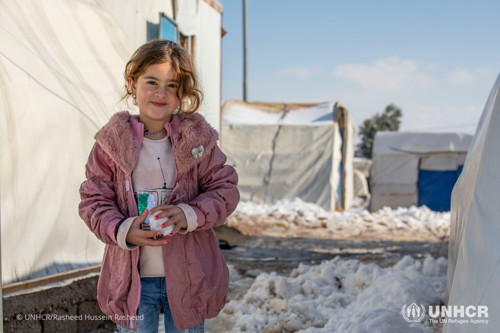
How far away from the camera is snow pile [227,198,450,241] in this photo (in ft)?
25.3

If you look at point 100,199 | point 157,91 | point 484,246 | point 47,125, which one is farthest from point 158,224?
point 47,125

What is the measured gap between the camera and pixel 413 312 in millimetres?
2375

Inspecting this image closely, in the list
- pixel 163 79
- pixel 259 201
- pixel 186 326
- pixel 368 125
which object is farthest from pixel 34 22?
pixel 368 125

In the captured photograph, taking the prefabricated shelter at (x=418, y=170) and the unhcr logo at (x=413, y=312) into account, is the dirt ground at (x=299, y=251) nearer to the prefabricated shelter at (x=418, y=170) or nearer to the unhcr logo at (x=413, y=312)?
the unhcr logo at (x=413, y=312)

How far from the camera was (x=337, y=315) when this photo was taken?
2504 millimetres

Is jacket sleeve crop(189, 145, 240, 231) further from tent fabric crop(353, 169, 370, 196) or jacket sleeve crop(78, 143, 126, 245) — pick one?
tent fabric crop(353, 169, 370, 196)

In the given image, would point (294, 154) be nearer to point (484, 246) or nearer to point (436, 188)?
point (436, 188)

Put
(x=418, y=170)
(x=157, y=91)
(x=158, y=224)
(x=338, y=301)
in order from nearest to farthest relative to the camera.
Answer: (x=158, y=224) < (x=157, y=91) < (x=338, y=301) < (x=418, y=170)

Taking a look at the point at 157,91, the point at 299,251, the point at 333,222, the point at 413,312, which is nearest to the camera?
the point at 157,91

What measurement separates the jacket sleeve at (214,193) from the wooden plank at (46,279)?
140 cm

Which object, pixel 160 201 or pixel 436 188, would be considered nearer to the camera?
pixel 160 201

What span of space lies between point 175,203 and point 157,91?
0.44 m

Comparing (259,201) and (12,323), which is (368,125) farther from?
(12,323)

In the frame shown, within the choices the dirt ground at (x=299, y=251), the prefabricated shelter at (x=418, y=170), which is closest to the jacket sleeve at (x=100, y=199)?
the dirt ground at (x=299, y=251)
